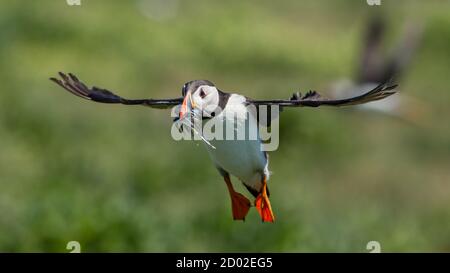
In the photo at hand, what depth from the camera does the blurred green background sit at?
6.87 meters

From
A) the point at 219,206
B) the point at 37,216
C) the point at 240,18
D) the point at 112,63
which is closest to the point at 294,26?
the point at 240,18

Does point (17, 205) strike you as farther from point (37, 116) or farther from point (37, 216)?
point (37, 116)

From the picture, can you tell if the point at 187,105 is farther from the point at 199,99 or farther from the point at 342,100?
the point at 342,100

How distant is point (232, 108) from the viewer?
2295mm

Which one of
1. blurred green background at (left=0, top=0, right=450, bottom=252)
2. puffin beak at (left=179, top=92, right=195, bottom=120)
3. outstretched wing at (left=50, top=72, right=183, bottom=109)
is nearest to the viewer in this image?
puffin beak at (left=179, top=92, right=195, bottom=120)

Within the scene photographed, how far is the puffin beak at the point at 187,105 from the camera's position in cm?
191

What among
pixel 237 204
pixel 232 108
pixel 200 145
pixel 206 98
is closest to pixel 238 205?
pixel 237 204

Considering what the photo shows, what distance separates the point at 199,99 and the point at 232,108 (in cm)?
26

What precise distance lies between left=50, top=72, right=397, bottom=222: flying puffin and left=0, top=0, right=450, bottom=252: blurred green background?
150 inches

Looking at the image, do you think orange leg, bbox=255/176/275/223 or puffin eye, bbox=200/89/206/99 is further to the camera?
orange leg, bbox=255/176/275/223

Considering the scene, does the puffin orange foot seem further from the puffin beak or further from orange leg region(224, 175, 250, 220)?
the puffin beak

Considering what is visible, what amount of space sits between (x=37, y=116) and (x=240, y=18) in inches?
176

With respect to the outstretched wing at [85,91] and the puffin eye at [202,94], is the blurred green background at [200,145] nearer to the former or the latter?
the outstretched wing at [85,91]

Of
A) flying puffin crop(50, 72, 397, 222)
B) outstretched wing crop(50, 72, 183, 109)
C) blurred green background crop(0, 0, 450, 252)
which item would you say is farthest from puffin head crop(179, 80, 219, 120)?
blurred green background crop(0, 0, 450, 252)
